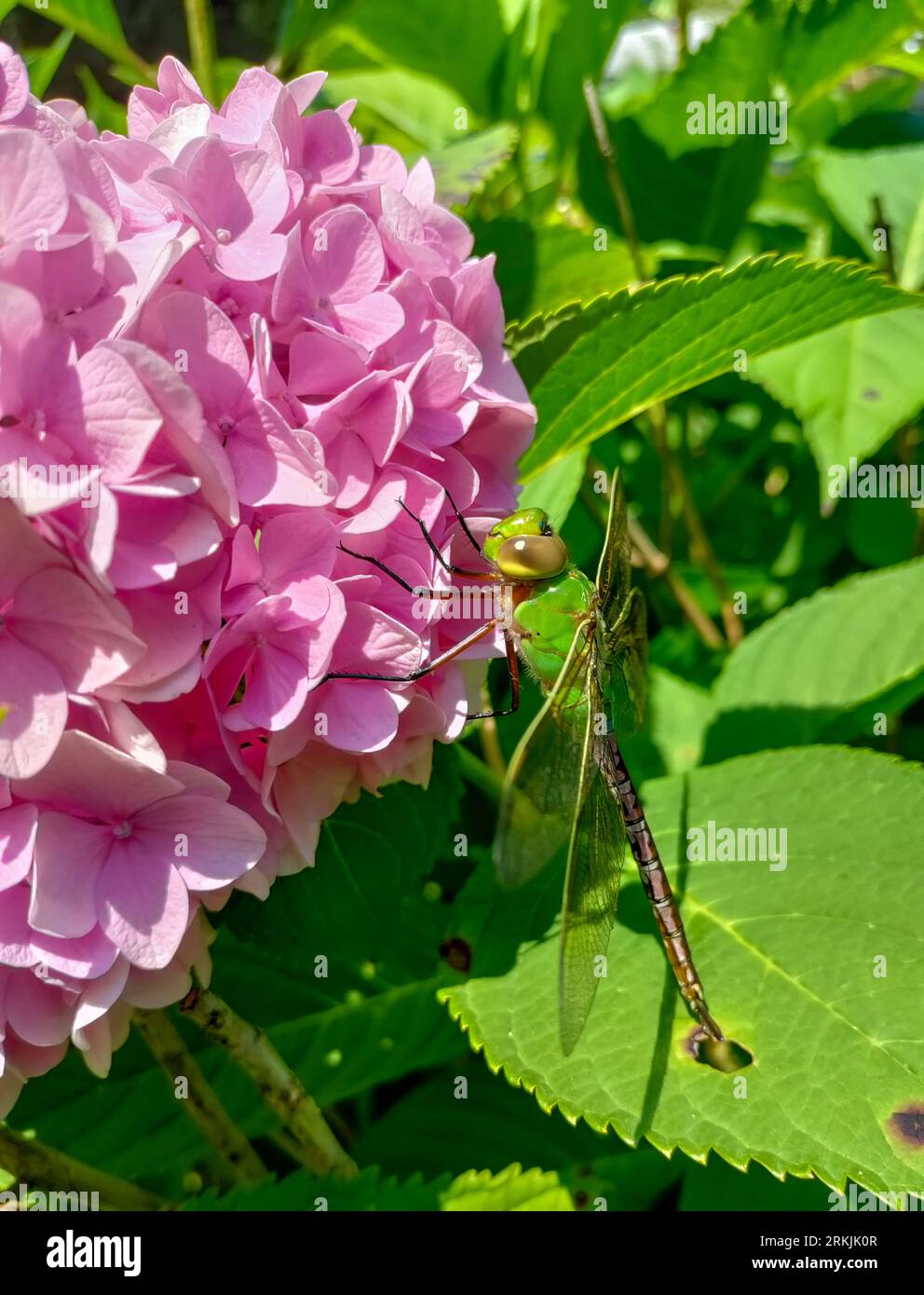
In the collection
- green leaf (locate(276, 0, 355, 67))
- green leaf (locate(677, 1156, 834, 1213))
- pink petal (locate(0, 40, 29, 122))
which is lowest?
green leaf (locate(677, 1156, 834, 1213))

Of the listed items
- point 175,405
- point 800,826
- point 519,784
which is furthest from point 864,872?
A: point 175,405

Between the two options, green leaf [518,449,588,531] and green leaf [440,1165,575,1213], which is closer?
green leaf [440,1165,575,1213]

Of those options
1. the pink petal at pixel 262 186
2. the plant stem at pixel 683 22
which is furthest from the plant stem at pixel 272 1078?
the plant stem at pixel 683 22

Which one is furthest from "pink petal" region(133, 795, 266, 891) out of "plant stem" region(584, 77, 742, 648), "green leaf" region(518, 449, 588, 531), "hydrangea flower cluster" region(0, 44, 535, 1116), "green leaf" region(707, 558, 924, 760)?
"plant stem" region(584, 77, 742, 648)

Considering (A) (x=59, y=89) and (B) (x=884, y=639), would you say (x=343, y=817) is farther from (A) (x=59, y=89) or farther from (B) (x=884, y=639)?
(A) (x=59, y=89)

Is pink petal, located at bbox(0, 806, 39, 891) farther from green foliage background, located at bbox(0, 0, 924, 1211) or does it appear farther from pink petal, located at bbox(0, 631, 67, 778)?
green foliage background, located at bbox(0, 0, 924, 1211)

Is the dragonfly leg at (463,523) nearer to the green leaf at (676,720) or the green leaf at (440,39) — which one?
the green leaf at (676,720)

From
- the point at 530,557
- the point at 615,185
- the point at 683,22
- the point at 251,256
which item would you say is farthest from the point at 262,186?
the point at 683,22
